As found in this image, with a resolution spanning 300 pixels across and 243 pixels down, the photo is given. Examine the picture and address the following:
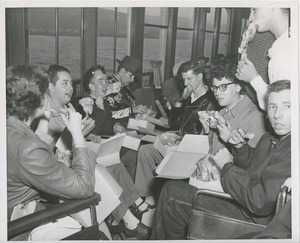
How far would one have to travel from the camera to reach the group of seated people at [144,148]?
1.27m

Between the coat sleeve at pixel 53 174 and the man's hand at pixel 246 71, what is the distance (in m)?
0.97

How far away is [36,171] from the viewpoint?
4.03ft

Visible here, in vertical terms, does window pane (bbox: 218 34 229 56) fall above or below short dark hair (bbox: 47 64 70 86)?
above

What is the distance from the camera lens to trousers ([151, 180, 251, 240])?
1.60 meters

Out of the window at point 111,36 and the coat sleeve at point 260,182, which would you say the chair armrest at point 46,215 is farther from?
the window at point 111,36

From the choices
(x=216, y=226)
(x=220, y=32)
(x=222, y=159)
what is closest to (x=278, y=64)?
(x=222, y=159)

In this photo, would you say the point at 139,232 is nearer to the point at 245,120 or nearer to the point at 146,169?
the point at 146,169

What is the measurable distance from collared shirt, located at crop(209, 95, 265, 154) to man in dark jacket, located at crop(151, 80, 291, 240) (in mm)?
97

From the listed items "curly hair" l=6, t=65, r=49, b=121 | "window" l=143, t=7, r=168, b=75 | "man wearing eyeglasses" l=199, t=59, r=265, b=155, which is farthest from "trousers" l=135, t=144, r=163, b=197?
"window" l=143, t=7, r=168, b=75

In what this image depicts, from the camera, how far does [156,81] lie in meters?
3.76

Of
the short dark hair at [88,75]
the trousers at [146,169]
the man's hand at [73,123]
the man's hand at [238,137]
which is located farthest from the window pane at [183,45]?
the man's hand at [73,123]

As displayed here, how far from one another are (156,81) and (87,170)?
99.4 inches

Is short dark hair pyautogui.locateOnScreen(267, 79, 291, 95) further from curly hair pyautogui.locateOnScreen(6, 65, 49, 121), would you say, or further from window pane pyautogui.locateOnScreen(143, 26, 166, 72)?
window pane pyautogui.locateOnScreen(143, 26, 166, 72)

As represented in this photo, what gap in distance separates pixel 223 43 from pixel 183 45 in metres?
1.10
